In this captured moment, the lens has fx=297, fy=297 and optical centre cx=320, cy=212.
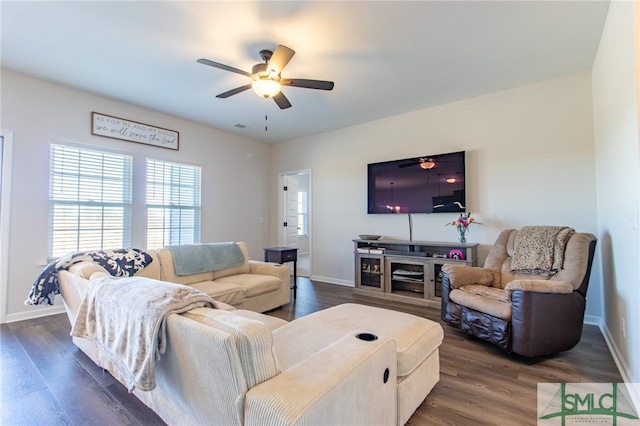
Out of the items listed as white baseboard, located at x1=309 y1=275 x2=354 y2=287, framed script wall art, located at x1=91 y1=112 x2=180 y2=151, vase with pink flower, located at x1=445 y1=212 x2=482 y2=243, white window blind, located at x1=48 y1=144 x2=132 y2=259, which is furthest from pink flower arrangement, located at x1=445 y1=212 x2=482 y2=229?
white window blind, located at x1=48 y1=144 x2=132 y2=259

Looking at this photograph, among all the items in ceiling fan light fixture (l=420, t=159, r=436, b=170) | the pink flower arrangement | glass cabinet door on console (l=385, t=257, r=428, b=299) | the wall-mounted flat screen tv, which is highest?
ceiling fan light fixture (l=420, t=159, r=436, b=170)

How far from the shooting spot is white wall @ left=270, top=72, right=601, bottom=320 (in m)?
3.28

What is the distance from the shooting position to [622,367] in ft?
7.02

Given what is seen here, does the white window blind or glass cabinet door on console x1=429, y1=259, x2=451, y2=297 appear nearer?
the white window blind

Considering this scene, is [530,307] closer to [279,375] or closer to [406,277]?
[406,277]

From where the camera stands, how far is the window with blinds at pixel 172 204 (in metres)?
4.50

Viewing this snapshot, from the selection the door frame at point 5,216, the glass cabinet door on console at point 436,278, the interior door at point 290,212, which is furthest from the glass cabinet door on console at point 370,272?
the door frame at point 5,216

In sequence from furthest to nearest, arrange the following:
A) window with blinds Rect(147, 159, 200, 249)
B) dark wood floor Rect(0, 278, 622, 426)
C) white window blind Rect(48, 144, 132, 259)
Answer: window with blinds Rect(147, 159, 200, 249) → white window blind Rect(48, 144, 132, 259) → dark wood floor Rect(0, 278, 622, 426)

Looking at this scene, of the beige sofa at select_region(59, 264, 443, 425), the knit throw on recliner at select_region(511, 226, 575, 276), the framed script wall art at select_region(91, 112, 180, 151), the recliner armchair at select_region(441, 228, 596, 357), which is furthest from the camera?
the framed script wall art at select_region(91, 112, 180, 151)

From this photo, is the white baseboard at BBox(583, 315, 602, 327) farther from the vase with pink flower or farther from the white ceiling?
the white ceiling

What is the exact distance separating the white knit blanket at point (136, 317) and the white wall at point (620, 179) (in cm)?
259

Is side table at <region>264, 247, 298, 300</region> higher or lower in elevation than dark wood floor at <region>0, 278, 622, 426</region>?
higher

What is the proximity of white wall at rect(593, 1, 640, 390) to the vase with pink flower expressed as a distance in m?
1.23

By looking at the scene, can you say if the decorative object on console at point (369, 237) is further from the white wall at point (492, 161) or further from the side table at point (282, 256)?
the side table at point (282, 256)
